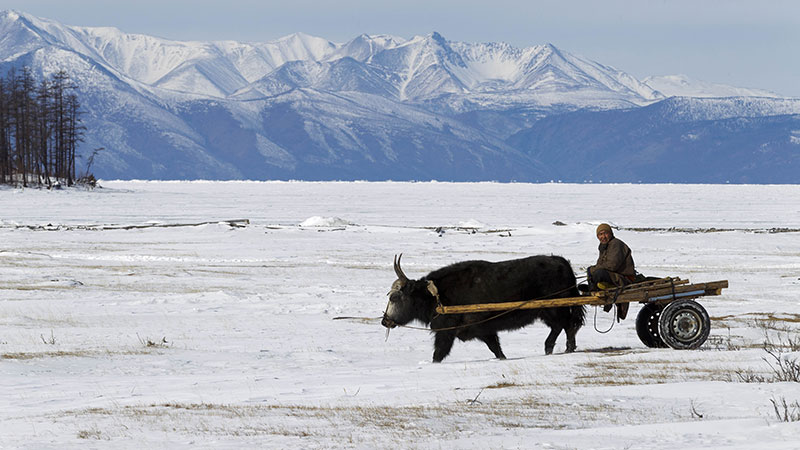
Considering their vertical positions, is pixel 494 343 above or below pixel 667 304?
below

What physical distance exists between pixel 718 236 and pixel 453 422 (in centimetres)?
4578

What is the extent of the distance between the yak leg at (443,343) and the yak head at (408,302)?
0.33 m

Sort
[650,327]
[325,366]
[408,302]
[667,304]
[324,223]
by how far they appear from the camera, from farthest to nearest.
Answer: [324,223], [325,366], [650,327], [408,302], [667,304]

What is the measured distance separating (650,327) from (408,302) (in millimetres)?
3509

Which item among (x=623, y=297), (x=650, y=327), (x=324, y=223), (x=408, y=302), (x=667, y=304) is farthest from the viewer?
(x=324, y=223)

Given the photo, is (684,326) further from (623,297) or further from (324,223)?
(324,223)

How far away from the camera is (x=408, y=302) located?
45.1ft

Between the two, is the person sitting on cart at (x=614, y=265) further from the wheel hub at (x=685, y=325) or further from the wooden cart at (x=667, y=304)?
the wheel hub at (x=685, y=325)

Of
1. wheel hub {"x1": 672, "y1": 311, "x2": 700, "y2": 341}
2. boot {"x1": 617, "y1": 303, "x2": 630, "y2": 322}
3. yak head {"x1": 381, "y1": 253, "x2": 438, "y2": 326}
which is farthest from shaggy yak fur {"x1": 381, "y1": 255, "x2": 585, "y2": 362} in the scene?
wheel hub {"x1": 672, "y1": 311, "x2": 700, "y2": 341}

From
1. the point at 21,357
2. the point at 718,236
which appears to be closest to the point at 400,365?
the point at 21,357

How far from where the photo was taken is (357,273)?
32656mm

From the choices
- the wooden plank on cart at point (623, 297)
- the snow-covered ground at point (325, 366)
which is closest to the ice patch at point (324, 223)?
the snow-covered ground at point (325, 366)

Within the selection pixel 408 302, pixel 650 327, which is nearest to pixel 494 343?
pixel 408 302

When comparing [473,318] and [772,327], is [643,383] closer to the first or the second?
[473,318]
